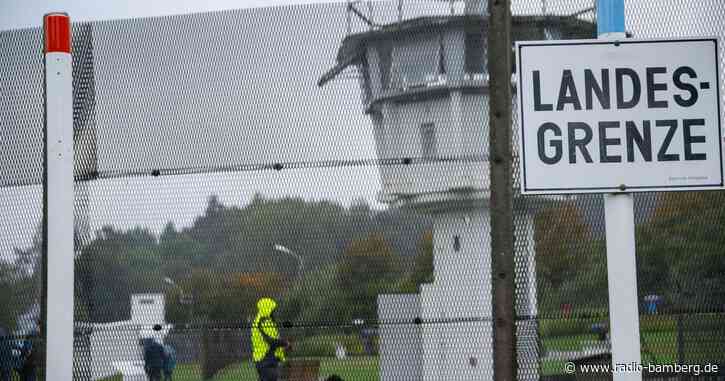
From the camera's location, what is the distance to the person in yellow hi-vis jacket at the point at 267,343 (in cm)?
702

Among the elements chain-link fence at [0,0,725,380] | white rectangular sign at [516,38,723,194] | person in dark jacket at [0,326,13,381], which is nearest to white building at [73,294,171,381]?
chain-link fence at [0,0,725,380]

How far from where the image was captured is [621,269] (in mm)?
5414

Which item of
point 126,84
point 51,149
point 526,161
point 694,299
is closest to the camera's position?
point 526,161

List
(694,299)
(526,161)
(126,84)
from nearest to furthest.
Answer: (526,161), (694,299), (126,84)

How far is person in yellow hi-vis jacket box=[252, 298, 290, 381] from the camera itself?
23.0 feet

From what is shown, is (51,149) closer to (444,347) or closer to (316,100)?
(316,100)

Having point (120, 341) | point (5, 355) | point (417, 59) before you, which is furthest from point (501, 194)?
point (5, 355)

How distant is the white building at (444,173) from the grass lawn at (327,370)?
0.31 feet

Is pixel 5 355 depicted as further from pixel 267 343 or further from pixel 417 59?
pixel 417 59

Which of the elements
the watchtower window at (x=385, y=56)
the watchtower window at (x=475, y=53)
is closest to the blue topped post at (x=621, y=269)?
the watchtower window at (x=475, y=53)

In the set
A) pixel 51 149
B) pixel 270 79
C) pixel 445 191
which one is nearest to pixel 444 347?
pixel 445 191

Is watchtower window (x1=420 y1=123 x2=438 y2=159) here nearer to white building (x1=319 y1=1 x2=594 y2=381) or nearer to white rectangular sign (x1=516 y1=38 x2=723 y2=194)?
white building (x1=319 y1=1 x2=594 y2=381)

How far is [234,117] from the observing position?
24.1ft

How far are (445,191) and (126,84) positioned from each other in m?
2.24
